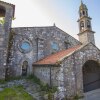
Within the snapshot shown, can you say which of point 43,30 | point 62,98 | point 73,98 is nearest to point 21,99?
point 62,98

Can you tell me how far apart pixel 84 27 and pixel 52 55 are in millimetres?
8645

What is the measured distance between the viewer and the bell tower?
878 inches

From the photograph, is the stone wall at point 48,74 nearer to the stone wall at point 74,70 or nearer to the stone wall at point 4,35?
the stone wall at point 74,70

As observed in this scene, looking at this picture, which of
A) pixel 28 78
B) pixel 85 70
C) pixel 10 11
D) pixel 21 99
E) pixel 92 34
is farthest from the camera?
pixel 92 34

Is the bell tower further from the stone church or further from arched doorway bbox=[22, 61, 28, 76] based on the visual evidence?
arched doorway bbox=[22, 61, 28, 76]

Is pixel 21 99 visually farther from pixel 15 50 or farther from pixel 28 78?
pixel 15 50

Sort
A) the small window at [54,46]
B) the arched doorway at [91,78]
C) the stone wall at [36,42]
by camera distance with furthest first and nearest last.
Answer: the small window at [54,46]
the stone wall at [36,42]
the arched doorway at [91,78]

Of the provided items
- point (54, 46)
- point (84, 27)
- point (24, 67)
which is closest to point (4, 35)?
point (24, 67)

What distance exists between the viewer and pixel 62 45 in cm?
2103

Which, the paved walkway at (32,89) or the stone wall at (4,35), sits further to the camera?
the stone wall at (4,35)

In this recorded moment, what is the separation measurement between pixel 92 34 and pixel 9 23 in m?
13.3

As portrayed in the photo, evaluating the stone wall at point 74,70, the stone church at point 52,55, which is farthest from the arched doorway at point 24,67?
the stone wall at point 74,70

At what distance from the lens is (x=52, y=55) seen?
18.0 m

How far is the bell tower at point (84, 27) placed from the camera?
22312 millimetres
